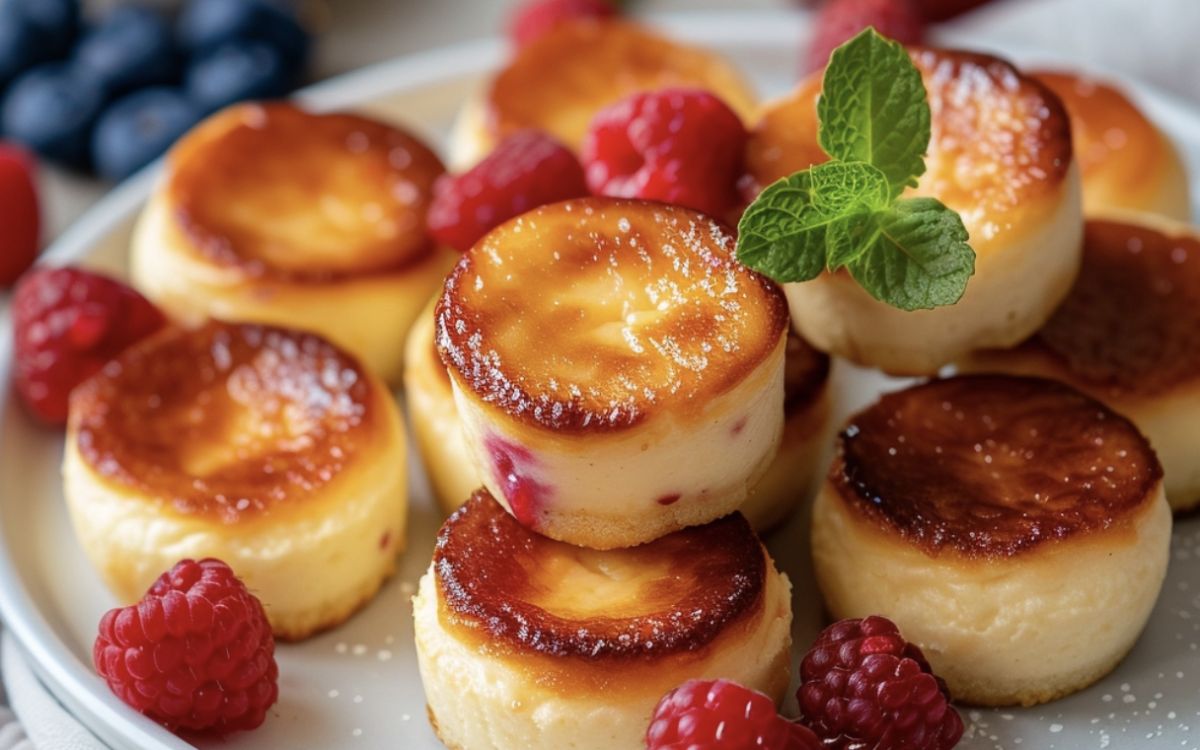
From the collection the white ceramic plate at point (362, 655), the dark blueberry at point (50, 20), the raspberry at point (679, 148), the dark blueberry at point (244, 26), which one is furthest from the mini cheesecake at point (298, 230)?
the dark blueberry at point (50, 20)

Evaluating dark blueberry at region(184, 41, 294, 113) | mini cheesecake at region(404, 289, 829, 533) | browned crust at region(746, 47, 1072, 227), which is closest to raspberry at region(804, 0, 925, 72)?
browned crust at region(746, 47, 1072, 227)

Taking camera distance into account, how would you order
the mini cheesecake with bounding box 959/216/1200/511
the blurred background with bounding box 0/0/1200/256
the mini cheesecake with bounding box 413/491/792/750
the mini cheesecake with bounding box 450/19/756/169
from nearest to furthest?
the mini cheesecake with bounding box 413/491/792/750
the mini cheesecake with bounding box 959/216/1200/511
the mini cheesecake with bounding box 450/19/756/169
the blurred background with bounding box 0/0/1200/256

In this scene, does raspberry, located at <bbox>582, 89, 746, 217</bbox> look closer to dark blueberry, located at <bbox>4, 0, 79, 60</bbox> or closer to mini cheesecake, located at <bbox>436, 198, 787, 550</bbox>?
mini cheesecake, located at <bbox>436, 198, 787, 550</bbox>

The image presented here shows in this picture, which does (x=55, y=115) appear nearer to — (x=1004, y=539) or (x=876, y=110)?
(x=876, y=110)

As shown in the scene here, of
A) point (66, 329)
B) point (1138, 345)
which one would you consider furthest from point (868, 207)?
point (66, 329)

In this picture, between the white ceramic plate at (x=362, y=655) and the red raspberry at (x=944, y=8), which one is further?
the red raspberry at (x=944, y=8)

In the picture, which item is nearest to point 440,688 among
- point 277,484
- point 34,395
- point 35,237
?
point 277,484

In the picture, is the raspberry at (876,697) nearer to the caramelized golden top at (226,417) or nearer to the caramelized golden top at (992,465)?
the caramelized golden top at (992,465)
